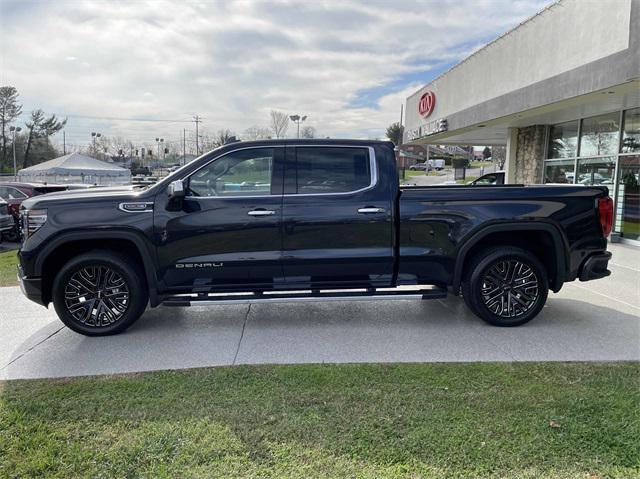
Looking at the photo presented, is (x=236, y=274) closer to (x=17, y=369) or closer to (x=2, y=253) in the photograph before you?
(x=17, y=369)

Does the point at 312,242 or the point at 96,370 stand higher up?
the point at 312,242

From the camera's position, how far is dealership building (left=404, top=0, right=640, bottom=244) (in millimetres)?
8734

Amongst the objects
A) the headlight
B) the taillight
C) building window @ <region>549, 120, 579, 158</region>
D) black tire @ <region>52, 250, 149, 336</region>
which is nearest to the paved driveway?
black tire @ <region>52, 250, 149, 336</region>

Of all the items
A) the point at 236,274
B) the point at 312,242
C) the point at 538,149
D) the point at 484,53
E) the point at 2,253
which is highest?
the point at 484,53

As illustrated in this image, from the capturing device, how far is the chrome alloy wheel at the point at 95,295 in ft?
15.6

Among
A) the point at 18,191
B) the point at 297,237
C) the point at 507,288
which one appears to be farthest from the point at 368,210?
the point at 18,191

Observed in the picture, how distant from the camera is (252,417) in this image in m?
3.21

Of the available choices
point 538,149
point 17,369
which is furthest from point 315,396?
point 538,149

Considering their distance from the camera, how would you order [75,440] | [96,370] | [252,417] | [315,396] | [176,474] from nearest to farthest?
[176,474], [75,440], [252,417], [315,396], [96,370]

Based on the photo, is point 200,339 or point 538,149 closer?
point 200,339

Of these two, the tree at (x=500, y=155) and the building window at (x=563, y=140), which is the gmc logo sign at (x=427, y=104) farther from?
the tree at (x=500, y=155)

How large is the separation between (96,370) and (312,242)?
2292 millimetres

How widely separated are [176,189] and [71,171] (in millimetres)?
35227

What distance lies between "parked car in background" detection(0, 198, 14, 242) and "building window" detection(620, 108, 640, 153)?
15.3 m
